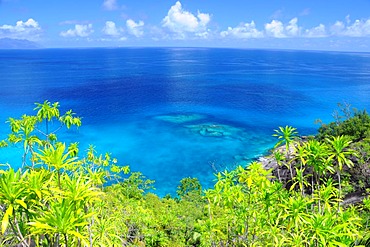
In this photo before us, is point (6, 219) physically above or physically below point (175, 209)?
above

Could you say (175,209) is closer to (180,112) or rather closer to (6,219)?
(6,219)

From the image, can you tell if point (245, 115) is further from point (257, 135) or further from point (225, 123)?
point (257, 135)

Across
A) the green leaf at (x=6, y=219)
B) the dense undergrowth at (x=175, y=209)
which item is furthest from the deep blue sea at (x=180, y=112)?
the green leaf at (x=6, y=219)

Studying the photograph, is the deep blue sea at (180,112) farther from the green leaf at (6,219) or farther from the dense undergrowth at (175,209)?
the green leaf at (6,219)

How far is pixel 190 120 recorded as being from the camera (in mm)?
47531

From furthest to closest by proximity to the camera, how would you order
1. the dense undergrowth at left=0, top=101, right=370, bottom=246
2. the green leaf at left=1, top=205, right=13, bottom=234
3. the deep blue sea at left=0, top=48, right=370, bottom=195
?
the deep blue sea at left=0, top=48, right=370, bottom=195, the dense undergrowth at left=0, top=101, right=370, bottom=246, the green leaf at left=1, top=205, right=13, bottom=234

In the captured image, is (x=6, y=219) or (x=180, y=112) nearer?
(x=6, y=219)

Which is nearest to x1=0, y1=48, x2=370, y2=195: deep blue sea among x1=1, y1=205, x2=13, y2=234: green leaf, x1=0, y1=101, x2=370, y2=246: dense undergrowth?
x1=0, y1=101, x2=370, y2=246: dense undergrowth

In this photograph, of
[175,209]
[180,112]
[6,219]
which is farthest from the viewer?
[180,112]

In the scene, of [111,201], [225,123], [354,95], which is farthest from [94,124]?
[354,95]

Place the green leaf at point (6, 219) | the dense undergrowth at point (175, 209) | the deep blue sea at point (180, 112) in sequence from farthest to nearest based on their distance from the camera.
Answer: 1. the deep blue sea at point (180, 112)
2. the dense undergrowth at point (175, 209)
3. the green leaf at point (6, 219)

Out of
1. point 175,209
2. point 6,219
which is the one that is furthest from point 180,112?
point 6,219

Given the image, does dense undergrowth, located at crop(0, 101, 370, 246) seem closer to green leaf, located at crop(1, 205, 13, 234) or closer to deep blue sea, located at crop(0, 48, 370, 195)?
green leaf, located at crop(1, 205, 13, 234)

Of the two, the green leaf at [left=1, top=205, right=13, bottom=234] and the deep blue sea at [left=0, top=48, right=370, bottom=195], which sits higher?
the green leaf at [left=1, top=205, right=13, bottom=234]
